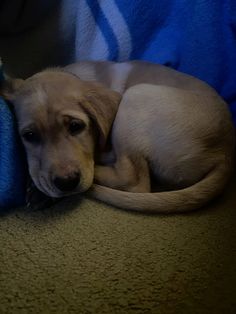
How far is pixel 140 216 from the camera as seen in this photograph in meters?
1.58

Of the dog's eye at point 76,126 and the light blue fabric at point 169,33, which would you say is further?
the light blue fabric at point 169,33

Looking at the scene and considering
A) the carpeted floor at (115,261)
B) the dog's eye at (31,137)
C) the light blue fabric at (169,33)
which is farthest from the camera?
the light blue fabric at (169,33)

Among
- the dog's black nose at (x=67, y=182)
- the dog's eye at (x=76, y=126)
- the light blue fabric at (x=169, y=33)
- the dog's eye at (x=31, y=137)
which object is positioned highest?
the light blue fabric at (x=169, y=33)

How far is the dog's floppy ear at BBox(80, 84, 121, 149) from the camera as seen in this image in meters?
1.75

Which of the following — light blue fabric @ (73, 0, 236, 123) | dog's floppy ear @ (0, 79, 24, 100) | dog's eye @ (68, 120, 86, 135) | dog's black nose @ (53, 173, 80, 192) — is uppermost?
light blue fabric @ (73, 0, 236, 123)

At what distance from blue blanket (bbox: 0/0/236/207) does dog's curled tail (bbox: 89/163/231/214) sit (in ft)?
2.21

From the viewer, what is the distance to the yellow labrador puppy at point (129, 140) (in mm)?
1595

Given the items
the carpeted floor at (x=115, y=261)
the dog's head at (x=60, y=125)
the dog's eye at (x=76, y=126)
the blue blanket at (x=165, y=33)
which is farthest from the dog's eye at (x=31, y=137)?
the blue blanket at (x=165, y=33)

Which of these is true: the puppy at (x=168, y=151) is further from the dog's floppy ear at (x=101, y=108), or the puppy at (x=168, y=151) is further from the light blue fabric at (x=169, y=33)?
the light blue fabric at (x=169, y=33)

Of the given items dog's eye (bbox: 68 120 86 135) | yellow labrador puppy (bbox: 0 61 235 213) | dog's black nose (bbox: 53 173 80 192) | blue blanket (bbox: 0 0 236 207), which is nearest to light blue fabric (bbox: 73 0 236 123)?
blue blanket (bbox: 0 0 236 207)

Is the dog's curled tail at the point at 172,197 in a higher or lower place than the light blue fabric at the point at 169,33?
lower

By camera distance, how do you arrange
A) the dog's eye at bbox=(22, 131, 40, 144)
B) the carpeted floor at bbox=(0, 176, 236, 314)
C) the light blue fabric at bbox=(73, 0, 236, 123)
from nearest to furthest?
1. the carpeted floor at bbox=(0, 176, 236, 314)
2. the dog's eye at bbox=(22, 131, 40, 144)
3. the light blue fabric at bbox=(73, 0, 236, 123)

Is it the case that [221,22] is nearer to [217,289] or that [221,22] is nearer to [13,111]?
[13,111]

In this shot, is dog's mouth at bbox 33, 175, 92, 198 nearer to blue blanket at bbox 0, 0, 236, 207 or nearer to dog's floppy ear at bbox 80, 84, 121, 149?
dog's floppy ear at bbox 80, 84, 121, 149
